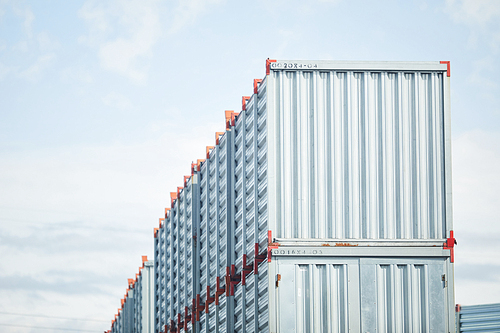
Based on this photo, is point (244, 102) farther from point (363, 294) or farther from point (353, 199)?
point (363, 294)

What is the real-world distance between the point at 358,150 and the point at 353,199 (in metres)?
0.83

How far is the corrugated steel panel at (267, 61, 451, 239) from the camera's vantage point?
11344mm

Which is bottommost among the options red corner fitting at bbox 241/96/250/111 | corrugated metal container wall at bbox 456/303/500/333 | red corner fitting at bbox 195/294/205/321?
corrugated metal container wall at bbox 456/303/500/333

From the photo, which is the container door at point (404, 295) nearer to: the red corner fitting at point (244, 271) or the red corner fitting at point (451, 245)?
the red corner fitting at point (451, 245)

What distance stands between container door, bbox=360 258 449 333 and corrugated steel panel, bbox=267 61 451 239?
1.64 feet

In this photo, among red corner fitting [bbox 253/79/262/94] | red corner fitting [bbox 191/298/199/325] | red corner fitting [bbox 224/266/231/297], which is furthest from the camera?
red corner fitting [bbox 191/298/199/325]

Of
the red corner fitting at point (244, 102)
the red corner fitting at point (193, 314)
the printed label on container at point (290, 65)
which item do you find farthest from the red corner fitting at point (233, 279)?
the printed label on container at point (290, 65)

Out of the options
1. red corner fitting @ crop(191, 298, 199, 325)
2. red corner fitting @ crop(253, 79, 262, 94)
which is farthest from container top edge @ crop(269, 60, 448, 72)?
red corner fitting @ crop(191, 298, 199, 325)

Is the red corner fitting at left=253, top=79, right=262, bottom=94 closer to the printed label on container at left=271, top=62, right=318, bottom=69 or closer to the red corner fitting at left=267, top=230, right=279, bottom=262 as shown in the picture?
the printed label on container at left=271, top=62, right=318, bottom=69

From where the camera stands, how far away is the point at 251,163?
41.2ft

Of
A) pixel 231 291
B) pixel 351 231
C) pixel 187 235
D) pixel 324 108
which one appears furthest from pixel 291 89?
pixel 187 235

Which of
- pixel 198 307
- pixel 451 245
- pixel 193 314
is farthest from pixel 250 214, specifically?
pixel 193 314

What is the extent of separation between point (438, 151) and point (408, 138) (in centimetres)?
55

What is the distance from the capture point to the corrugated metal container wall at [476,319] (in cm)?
1485
